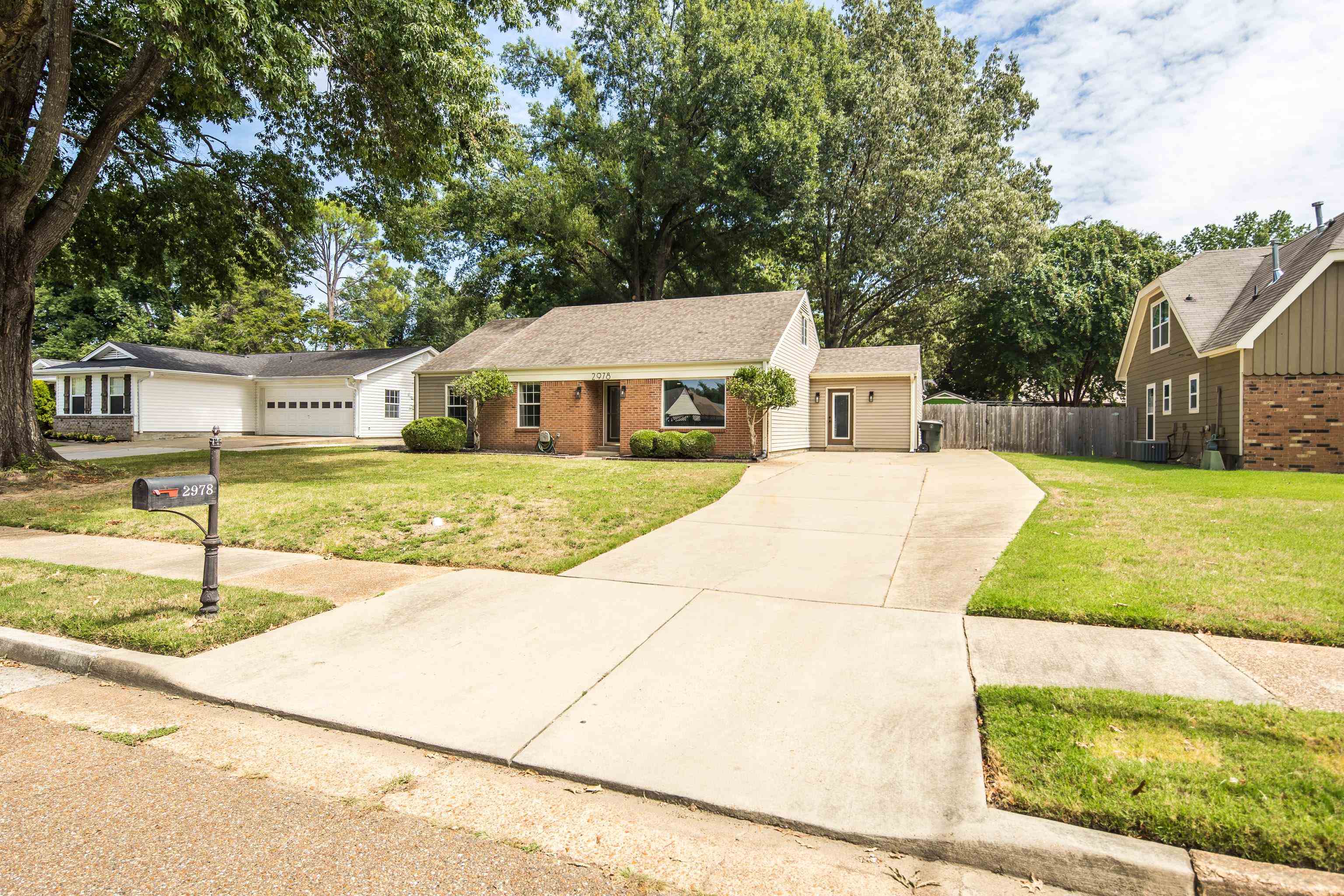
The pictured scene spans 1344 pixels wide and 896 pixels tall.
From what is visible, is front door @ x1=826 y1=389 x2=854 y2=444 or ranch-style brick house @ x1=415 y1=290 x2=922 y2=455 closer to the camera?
ranch-style brick house @ x1=415 y1=290 x2=922 y2=455

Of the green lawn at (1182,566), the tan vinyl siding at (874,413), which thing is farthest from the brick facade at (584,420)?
the green lawn at (1182,566)

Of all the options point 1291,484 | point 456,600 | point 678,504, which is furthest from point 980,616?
point 1291,484

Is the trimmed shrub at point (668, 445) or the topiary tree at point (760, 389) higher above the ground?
the topiary tree at point (760, 389)

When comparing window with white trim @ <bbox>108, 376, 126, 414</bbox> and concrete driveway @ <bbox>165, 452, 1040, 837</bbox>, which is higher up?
window with white trim @ <bbox>108, 376, 126, 414</bbox>

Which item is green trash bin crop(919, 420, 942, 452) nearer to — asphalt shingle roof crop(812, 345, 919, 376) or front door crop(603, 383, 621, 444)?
asphalt shingle roof crop(812, 345, 919, 376)

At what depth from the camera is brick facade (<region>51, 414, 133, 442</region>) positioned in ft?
88.5

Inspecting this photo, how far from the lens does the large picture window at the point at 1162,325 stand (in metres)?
20.0

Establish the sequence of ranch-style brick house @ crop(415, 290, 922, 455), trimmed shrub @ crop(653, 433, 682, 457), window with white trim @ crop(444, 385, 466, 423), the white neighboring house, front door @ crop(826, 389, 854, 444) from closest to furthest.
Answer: trimmed shrub @ crop(653, 433, 682, 457) → ranch-style brick house @ crop(415, 290, 922, 455) → window with white trim @ crop(444, 385, 466, 423) → front door @ crop(826, 389, 854, 444) → the white neighboring house

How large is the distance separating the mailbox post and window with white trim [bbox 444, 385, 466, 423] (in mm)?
18507

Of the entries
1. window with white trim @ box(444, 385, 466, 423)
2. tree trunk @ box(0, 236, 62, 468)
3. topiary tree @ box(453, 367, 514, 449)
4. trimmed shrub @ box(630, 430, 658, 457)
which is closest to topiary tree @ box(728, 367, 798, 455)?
trimmed shrub @ box(630, 430, 658, 457)

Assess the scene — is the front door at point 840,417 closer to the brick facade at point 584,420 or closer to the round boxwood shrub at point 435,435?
the brick facade at point 584,420

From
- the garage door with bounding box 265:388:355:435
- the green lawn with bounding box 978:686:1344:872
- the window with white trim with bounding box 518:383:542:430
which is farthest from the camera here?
the garage door with bounding box 265:388:355:435

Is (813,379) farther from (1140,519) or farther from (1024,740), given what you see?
(1024,740)

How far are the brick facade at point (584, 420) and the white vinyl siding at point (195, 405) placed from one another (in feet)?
49.5
